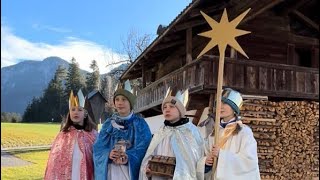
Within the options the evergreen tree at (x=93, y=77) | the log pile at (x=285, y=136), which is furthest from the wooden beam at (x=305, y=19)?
the evergreen tree at (x=93, y=77)

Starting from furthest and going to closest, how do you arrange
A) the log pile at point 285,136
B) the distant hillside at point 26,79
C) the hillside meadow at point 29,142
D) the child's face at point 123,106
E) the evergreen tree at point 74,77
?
1. the distant hillside at point 26,79
2. the evergreen tree at point 74,77
3. the hillside meadow at point 29,142
4. the log pile at point 285,136
5. the child's face at point 123,106

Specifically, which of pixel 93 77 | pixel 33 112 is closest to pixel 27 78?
pixel 33 112

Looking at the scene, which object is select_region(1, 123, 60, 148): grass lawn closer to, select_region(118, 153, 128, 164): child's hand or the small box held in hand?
select_region(118, 153, 128, 164): child's hand

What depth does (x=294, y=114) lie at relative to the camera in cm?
1366

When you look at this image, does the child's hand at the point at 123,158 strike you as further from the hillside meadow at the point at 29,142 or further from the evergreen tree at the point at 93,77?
the evergreen tree at the point at 93,77

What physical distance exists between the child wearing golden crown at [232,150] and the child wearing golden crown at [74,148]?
5.60ft

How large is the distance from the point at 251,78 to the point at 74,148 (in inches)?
322

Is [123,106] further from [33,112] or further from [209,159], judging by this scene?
[33,112]

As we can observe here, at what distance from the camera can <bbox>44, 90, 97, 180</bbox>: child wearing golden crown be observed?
6.11 m

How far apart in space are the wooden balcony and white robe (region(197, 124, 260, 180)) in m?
7.27

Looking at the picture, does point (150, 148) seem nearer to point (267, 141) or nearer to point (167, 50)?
point (267, 141)

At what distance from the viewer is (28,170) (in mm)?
18781

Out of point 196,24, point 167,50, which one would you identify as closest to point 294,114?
point 196,24

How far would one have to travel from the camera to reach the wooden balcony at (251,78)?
501 inches
